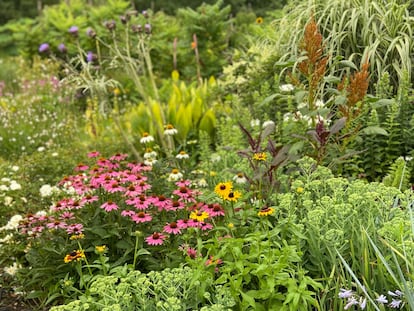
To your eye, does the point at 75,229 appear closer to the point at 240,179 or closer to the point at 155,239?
the point at 155,239

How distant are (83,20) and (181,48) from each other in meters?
1.63

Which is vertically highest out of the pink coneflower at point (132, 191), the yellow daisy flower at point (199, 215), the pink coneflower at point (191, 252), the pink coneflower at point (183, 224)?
the yellow daisy flower at point (199, 215)

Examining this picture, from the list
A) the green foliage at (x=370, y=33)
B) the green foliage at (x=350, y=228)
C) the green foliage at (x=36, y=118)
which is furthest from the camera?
the green foliage at (x=36, y=118)

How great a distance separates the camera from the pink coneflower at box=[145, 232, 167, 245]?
94.0 inches

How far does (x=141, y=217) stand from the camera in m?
2.54

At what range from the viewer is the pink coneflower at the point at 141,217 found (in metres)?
2.51

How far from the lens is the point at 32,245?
2.88m

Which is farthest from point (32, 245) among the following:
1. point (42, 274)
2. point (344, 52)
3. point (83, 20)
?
point (83, 20)

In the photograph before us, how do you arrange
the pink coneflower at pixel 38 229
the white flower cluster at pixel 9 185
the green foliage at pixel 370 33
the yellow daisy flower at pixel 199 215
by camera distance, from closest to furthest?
1. the yellow daisy flower at pixel 199 215
2. the pink coneflower at pixel 38 229
3. the white flower cluster at pixel 9 185
4. the green foliage at pixel 370 33

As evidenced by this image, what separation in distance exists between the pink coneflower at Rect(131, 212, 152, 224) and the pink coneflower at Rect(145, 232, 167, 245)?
102 millimetres

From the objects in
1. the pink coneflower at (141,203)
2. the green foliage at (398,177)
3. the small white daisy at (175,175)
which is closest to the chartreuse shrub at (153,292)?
the pink coneflower at (141,203)

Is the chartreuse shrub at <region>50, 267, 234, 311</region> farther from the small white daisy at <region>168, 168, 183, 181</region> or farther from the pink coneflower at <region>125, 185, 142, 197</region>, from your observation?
the small white daisy at <region>168, 168, 183, 181</region>

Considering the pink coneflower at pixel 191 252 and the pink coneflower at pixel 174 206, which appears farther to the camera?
the pink coneflower at pixel 174 206

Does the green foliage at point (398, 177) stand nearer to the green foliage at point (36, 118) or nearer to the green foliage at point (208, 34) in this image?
the green foliage at point (36, 118)
